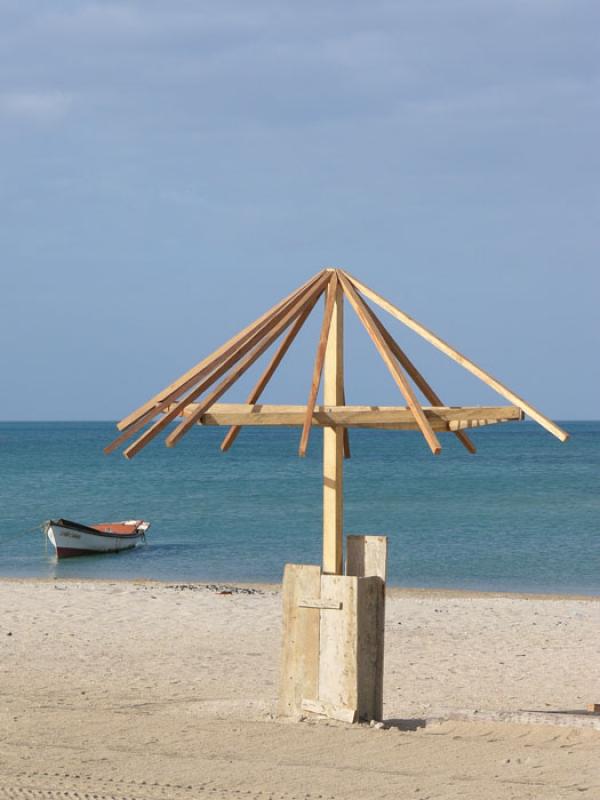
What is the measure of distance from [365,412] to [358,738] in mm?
1995

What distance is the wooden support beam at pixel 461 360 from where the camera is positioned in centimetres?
704

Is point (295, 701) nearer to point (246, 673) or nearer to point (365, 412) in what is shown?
point (365, 412)

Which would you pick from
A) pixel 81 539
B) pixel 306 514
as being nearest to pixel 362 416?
pixel 81 539

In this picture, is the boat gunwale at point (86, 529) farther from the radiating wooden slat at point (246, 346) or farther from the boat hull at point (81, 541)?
the radiating wooden slat at point (246, 346)

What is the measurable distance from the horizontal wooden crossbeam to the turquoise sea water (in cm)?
1426

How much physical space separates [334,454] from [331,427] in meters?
0.20

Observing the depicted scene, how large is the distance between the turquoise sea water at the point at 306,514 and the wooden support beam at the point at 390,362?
1423 centimetres

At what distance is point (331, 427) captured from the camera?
7.55 meters

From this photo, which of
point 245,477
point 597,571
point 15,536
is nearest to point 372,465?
point 245,477

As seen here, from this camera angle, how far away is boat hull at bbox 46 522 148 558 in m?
25.3

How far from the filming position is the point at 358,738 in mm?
7086

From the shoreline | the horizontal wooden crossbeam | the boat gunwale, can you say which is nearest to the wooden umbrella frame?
the horizontal wooden crossbeam

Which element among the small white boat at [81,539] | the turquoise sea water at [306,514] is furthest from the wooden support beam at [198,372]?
the small white boat at [81,539]

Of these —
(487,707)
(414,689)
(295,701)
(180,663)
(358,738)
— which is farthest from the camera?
(180,663)
